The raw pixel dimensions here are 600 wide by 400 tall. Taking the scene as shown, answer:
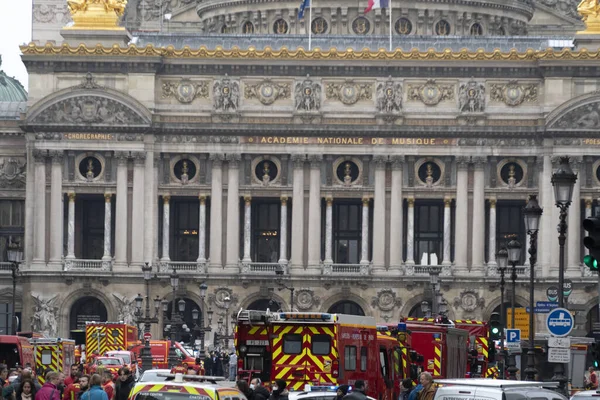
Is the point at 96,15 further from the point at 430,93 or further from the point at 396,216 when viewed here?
the point at 396,216

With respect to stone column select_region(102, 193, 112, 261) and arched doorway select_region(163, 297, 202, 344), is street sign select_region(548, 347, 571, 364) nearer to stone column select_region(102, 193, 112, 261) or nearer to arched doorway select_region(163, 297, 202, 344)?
arched doorway select_region(163, 297, 202, 344)

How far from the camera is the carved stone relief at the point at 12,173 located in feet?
448

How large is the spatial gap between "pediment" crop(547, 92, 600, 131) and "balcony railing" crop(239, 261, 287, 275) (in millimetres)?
19134

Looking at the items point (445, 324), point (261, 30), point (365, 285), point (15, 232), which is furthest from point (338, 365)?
point (261, 30)

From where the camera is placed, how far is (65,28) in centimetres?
13450

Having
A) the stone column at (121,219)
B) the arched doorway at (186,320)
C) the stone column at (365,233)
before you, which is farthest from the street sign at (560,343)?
the stone column at (121,219)

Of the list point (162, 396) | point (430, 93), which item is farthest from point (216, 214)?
point (162, 396)

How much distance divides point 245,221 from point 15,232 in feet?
52.2

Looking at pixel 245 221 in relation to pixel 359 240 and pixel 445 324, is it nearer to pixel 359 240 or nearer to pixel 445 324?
pixel 359 240

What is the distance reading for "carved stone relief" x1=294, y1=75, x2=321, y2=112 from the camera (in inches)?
5217

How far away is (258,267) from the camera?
132m

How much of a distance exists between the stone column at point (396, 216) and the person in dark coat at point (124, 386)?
2988 inches

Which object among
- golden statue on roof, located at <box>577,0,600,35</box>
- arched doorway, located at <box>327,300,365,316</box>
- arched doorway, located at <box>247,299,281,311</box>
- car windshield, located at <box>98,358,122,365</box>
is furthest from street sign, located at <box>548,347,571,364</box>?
golden statue on roof, located at <box>577,0,600,35</box>

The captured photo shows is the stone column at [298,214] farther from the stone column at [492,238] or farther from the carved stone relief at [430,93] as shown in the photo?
the stone column at [492,238]
